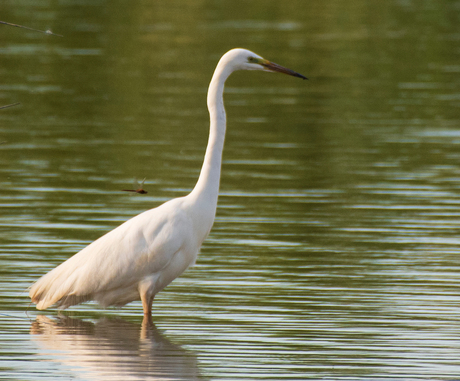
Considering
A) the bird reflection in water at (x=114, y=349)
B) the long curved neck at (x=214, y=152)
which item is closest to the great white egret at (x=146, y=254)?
the long curved neck at (x=214, y=152)

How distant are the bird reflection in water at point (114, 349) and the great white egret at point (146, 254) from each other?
0.86 feet

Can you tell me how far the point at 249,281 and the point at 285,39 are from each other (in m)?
24.1

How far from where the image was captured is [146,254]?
9703mm

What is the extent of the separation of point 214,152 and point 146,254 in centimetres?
120

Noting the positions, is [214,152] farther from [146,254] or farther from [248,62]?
[146,254]

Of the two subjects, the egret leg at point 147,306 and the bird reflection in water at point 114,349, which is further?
the egret leg at point 147,306

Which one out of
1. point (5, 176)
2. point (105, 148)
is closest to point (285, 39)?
point (105, 148)

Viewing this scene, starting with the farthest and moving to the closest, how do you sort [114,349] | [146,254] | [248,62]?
[248,62], [146,254], [114,349]

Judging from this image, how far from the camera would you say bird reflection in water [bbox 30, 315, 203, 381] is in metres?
8.16

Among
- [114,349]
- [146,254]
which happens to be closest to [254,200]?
[146,254]

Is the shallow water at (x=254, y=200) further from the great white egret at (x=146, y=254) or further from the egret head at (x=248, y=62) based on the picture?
the egret head at (x=248, y=62)

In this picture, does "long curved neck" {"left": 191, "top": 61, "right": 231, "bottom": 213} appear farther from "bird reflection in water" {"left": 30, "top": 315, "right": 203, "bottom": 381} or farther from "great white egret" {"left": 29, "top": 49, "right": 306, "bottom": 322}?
"bird reflection in water" {"left": 30, "top": 315, "right": 203, "bottom": 381}

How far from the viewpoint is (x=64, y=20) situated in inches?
1474

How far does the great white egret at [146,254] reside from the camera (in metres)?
9.72
